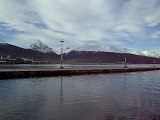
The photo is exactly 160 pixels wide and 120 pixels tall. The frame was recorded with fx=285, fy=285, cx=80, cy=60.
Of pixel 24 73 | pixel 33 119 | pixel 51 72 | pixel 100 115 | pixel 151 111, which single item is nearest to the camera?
pixel 33 119

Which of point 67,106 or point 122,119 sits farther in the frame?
point 67,106

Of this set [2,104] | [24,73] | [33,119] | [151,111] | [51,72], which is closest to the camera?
[33,119]

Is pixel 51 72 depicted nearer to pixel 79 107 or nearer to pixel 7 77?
pixel 7 77

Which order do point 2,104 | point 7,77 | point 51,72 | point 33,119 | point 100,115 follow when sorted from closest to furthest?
1. point 33,119
2. point 100,115
3. point 2,104
4. point 7,77
5. point 51,72

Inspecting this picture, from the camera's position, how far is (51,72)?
255ft

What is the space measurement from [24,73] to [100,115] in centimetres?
4768

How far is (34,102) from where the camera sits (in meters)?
29.2

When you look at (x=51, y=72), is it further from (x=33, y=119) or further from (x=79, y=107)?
(x=33, y=119)

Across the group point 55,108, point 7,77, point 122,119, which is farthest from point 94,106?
point 7,77

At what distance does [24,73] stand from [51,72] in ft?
35.1

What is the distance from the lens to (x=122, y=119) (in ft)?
72.4

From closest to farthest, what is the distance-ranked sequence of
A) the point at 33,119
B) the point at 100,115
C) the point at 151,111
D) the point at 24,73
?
the point at 33,119
the point at 100,115
the point at 151,111
the point at 24,73

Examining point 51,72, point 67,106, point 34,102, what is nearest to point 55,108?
point 67,106

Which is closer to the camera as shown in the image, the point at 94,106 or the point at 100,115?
the point at 100,115
